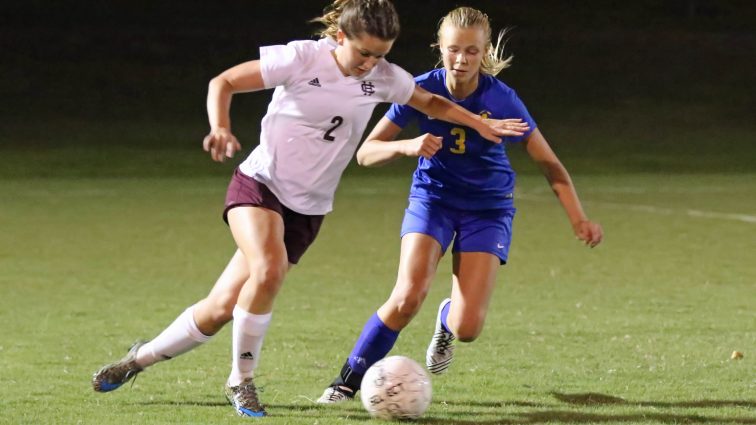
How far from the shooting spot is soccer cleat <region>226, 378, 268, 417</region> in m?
5.62

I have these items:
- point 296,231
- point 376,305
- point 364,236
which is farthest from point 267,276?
point 364,236

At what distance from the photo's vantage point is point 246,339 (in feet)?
18.4

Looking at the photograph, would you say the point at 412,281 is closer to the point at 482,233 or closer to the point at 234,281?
the point at 482,233

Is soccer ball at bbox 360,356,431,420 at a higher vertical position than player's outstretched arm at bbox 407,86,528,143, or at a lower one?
lower

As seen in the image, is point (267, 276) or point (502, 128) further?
point (502, 128)

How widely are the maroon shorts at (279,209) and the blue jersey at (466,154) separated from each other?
2.37 feet

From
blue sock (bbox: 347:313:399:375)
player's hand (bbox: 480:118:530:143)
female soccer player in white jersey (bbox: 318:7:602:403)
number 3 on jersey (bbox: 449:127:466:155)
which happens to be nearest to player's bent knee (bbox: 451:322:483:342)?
female soccer player in white jersey (bbox: 318:7:602:403)

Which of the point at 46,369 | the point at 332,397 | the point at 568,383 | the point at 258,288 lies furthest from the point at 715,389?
the point at 46,369

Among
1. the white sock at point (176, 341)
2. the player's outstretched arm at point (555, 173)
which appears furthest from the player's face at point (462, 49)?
the white sock at point (176, 341)

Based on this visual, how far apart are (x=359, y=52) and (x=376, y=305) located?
150 inches

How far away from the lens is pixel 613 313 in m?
8.83

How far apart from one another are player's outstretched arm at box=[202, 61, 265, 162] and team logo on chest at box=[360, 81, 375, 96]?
450mm

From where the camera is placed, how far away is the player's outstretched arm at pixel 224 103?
5.13 meters

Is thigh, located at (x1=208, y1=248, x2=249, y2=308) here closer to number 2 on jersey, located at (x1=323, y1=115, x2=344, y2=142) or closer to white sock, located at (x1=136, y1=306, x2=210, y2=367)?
white sock, located at (x1=136, y1=306, x2=210, y2=367)
